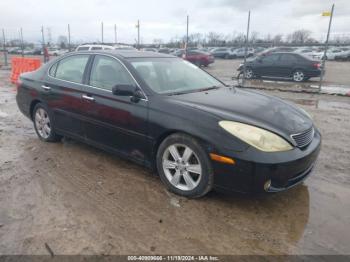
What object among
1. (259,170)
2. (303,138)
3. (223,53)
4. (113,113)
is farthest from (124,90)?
(223,53)

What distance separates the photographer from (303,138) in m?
3.28

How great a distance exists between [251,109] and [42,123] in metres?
3.69

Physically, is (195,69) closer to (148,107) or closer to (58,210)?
(148,107)

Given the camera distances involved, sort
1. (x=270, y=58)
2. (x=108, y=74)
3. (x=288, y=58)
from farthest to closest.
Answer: (x=270, y=58), (x=288, y=58), (x=108, y=74)

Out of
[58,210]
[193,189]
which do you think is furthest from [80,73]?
[193,189]

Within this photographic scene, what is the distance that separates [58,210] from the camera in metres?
3.20

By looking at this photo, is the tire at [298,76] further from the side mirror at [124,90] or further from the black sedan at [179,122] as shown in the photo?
the side mirror at [124,90]

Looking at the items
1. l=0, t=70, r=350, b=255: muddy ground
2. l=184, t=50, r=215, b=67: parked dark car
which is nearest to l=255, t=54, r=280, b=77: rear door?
l=184, t=50, r=215, b=67: parked dark car

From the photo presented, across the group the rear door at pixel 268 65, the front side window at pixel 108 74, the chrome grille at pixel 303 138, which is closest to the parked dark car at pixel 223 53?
the rear door at pixel 268 65

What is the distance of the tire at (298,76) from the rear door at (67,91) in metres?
13.1

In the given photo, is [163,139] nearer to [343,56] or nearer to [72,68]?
[72,68]

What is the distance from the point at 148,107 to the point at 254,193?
1.53 meters

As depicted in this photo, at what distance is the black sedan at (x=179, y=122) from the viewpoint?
3.00 metres

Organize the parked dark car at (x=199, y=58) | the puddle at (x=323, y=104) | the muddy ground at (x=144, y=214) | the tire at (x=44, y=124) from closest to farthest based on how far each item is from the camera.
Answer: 1. the muddy ground at (x=144, y=214)
2. the tire at (x=44, y=124)
3. the puddle at (x=323, y=104)
4. the parked dark car at (x=199, y=58)
